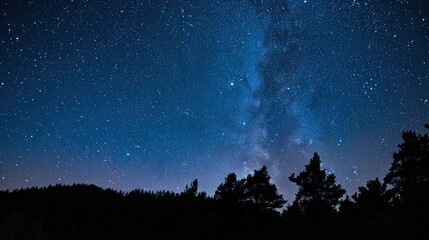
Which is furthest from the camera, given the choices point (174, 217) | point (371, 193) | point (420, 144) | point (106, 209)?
point (106, 209)

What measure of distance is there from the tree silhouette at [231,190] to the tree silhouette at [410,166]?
11.5 m

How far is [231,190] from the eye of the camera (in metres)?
26.0

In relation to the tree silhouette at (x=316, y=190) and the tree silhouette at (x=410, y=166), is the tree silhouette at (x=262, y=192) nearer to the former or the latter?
the tree silhouette at (x=316, y=190)

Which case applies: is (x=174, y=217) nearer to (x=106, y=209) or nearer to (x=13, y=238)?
(x=13, y=238)

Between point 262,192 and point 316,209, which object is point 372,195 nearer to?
point 316,209

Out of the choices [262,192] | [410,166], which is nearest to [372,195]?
[410,166]

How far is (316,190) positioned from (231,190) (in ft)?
24.6

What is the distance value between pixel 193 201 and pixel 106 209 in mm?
85527

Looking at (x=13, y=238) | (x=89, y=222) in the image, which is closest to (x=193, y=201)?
(x=13, y=238)

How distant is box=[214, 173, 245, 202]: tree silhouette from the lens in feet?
83.2

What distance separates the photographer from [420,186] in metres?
17.6

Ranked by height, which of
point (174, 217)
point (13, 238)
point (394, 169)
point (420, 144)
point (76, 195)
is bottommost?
point (13, 238)

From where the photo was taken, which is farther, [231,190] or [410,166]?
[231,190]

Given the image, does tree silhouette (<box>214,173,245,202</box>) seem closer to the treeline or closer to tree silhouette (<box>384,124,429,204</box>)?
the treeline
